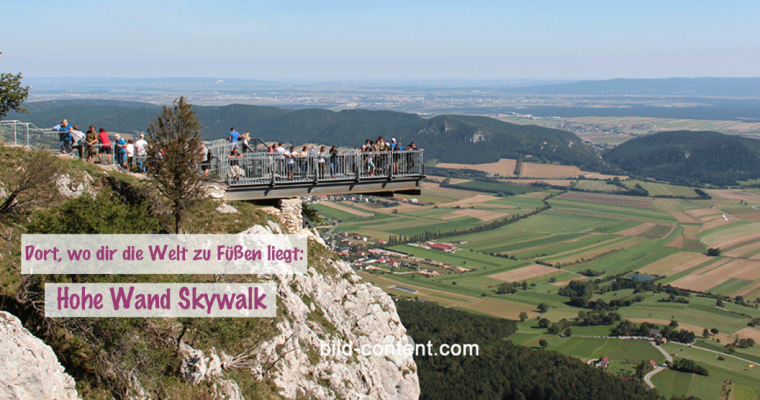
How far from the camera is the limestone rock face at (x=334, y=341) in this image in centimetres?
1507

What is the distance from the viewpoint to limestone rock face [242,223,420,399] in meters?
15.1

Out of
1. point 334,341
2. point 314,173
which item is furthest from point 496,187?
point 334,341

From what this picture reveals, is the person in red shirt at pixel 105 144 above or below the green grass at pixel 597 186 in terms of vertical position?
above

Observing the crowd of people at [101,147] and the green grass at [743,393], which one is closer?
the crowd of people at [101,147]

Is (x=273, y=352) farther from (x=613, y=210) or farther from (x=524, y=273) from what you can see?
(x=613, y=210)

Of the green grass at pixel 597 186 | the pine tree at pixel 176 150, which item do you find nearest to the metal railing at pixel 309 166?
the pine tree at pixel 176 150

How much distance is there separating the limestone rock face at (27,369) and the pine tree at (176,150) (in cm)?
615

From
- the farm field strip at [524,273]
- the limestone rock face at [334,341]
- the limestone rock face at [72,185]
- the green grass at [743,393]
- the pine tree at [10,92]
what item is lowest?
the green grass at [743,393]

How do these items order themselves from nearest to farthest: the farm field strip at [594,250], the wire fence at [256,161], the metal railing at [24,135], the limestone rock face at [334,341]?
the limestone rock face at [334,341]
the metal railing at [24,135]
the wire fence at [256,161]
the farm field strip at [594,250]

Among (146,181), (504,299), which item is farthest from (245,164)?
(504,299)

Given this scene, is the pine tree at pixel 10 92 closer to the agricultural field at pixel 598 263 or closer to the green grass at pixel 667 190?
the agricultural field at pixel 598 263

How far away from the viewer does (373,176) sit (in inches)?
926

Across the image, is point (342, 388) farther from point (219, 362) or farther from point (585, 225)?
point (585, 225)

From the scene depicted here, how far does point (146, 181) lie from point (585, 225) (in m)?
132
